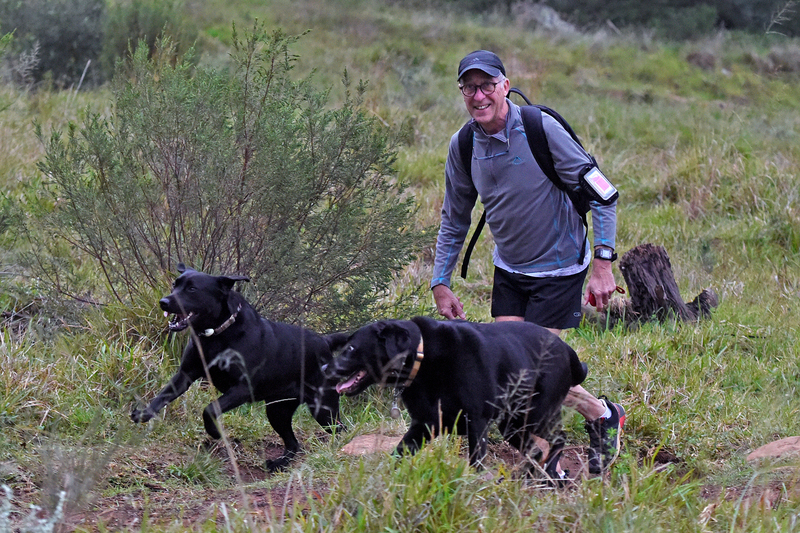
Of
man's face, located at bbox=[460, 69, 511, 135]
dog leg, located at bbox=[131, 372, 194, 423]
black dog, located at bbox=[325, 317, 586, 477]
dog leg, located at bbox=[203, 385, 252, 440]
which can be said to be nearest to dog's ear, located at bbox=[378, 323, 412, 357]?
black dog, located at bbox=[325, 317, 586, 477]

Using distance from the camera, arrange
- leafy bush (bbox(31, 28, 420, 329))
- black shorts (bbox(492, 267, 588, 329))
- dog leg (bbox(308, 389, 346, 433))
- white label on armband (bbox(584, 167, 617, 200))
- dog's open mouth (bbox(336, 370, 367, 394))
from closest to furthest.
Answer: dog's open mouth (bbox(336, 370, 367, 394))
white label on armband (bbox(584, 167, 617, 200))
black shorts (bbox(492, 267, 588, 329))
dog leg (bbox(308, 389, 346, 433))
leafy bush (bbox(31, 28, 420, 329))

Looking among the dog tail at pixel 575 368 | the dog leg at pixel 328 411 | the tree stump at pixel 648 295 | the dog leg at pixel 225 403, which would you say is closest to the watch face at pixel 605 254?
the dog tail at pixel 575 368

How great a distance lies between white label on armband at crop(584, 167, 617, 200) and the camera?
4.39m

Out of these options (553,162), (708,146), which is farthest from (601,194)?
(708,146)

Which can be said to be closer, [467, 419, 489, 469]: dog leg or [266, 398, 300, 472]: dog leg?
[467, 419, 489, 469]: dog leg

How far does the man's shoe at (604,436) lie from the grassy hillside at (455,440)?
0.24 metres

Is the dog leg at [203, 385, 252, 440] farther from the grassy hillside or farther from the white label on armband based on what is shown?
the white label on armband

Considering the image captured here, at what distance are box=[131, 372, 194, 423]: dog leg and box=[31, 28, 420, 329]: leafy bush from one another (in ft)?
3.56

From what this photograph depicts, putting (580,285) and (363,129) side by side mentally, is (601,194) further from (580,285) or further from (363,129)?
(363,129)

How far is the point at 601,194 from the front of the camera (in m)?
4.39

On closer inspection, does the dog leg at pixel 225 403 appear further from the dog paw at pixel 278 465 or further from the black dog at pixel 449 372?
the black dog at pixel 449 372

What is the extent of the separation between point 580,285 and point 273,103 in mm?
2283

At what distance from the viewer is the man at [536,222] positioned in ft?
14.8

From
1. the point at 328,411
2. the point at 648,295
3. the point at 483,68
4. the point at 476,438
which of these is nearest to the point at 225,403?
the point at 328,411
